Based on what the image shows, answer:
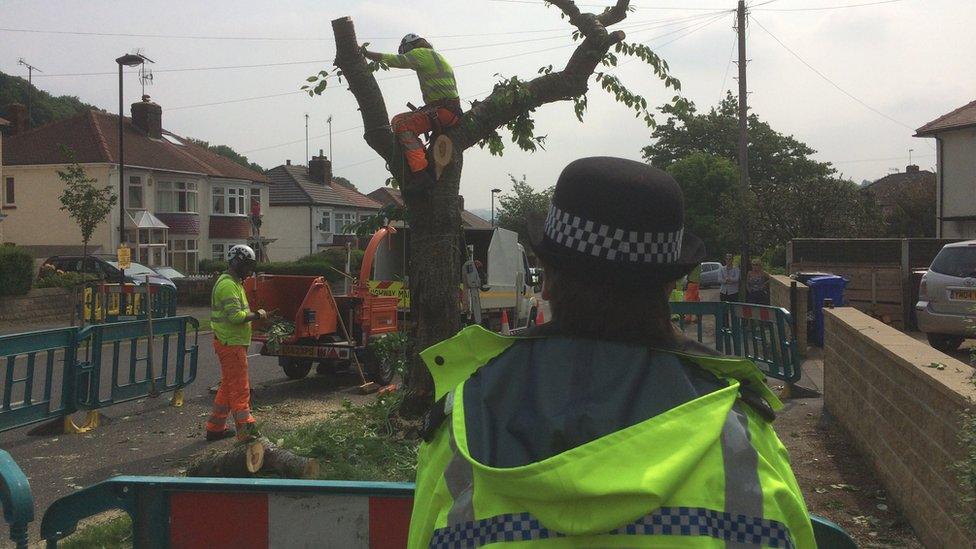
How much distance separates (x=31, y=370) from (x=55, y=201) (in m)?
37.0

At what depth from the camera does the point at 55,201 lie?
4181 centimetres

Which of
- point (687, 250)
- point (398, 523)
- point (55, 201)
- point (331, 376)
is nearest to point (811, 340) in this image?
point (331, 376)

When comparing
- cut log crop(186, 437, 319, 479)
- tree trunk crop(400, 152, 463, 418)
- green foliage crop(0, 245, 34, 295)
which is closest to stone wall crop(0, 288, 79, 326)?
green foliage crop(0, 245, 34, 295)

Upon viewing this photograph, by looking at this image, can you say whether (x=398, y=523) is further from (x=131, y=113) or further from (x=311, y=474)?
(x=131, y=113)

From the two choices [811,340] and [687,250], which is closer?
[687,250]

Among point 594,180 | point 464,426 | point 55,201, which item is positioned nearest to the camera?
point 464,426

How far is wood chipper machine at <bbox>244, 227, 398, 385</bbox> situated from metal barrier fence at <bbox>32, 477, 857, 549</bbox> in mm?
8188

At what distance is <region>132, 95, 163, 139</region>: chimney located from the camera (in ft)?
153

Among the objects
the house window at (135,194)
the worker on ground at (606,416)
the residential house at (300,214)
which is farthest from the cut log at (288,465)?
the residential house at (300,214)

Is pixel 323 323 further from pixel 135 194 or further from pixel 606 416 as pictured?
pixel 135 194

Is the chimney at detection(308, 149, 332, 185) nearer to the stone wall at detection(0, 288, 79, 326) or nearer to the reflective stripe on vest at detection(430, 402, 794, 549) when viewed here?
the stone wall at detection(0, 288, 79, 326)

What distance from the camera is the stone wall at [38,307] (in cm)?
2450

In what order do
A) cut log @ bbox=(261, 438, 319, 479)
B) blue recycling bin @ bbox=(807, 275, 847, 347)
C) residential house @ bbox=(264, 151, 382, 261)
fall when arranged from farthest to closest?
1. residential house @ bbox=(264, 151, 382, 261)
2. blue recycling bin @ bbox=(807, 275, 847, 347)
3. cut log @ bbox=(261, 438, 319, 479)

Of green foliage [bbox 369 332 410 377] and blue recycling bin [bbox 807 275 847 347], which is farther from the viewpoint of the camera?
blue recycling bin [bbox 807 275 847 347]
